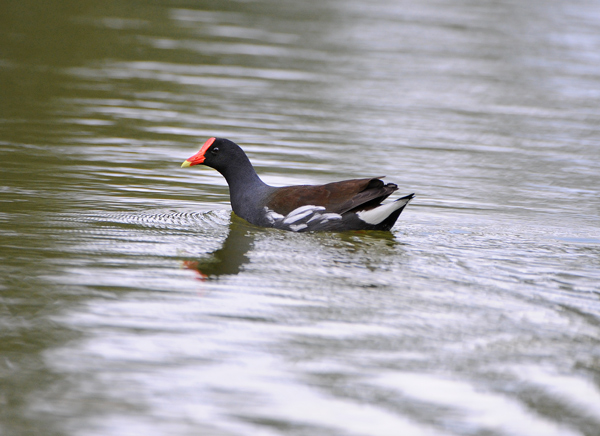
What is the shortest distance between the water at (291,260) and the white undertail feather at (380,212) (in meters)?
0.19

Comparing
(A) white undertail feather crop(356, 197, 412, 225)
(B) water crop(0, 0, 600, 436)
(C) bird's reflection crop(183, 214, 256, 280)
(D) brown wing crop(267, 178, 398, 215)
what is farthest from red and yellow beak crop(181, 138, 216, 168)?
(A) white undertail feather crop(356, 197, 412, 225)

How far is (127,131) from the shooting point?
1018cm

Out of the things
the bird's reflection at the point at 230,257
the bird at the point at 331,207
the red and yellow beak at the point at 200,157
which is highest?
the red and yellow beak at the point at 200,157

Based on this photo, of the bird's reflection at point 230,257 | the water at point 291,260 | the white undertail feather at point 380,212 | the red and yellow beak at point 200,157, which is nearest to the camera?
the water at point 291,260

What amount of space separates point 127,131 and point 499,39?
38.7 ft

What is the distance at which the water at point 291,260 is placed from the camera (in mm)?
3613

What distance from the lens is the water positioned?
3613 mm

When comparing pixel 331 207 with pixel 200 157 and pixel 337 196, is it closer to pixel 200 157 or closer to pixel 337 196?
pixel 337 196

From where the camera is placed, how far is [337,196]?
6.49m

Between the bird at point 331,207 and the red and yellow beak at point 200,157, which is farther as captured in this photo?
the red and yellow beak at point 200,157

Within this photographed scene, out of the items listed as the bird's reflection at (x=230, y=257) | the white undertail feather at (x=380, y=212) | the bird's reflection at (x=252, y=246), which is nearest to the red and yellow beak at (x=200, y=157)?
the bird's reflection at (x=252, y=246)

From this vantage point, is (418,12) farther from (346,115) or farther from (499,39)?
(346,115)

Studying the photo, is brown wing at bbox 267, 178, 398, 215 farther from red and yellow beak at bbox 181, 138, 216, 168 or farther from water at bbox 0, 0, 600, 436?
red and yellow beak at bbox 181, 138, 216, 168

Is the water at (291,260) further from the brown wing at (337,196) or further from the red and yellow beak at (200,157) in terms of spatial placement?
the red and yellow beak at (200,157)
